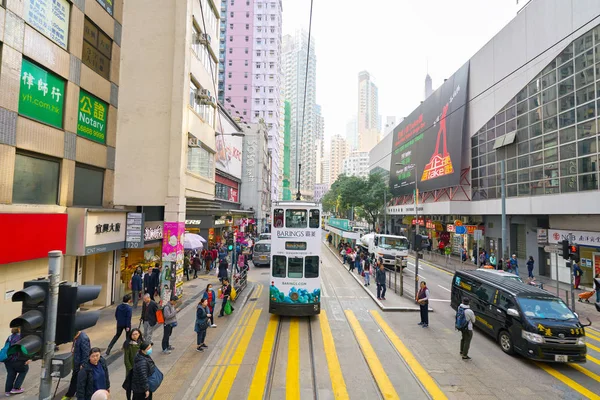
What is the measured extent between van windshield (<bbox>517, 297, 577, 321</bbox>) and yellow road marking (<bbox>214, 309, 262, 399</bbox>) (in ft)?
26.9

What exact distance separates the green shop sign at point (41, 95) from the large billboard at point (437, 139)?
81.9 feet

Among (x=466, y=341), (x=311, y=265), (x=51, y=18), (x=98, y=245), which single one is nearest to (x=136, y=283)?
(x=98, y=245)

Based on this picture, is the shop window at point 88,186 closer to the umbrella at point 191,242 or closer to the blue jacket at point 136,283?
the blue jacket at point 136,283

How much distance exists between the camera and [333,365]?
8836 mm

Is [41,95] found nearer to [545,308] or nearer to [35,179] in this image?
[35,179]

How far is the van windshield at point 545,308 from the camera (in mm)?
9344

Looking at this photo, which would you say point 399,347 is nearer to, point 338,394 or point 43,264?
point 338,394

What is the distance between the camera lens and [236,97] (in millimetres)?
75938

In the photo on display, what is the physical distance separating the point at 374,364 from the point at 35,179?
1177 centimetres

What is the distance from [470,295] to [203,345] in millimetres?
9644

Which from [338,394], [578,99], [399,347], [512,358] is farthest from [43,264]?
[578,99]

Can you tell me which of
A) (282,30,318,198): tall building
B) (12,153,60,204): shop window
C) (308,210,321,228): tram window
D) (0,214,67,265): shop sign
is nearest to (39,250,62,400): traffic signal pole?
(0,214,67,265): shop sign

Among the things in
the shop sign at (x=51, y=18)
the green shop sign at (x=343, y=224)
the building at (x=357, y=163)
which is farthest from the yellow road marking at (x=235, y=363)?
the building at (x=357, y=163)

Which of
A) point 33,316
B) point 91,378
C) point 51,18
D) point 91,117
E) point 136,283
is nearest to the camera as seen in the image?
point 33,316
